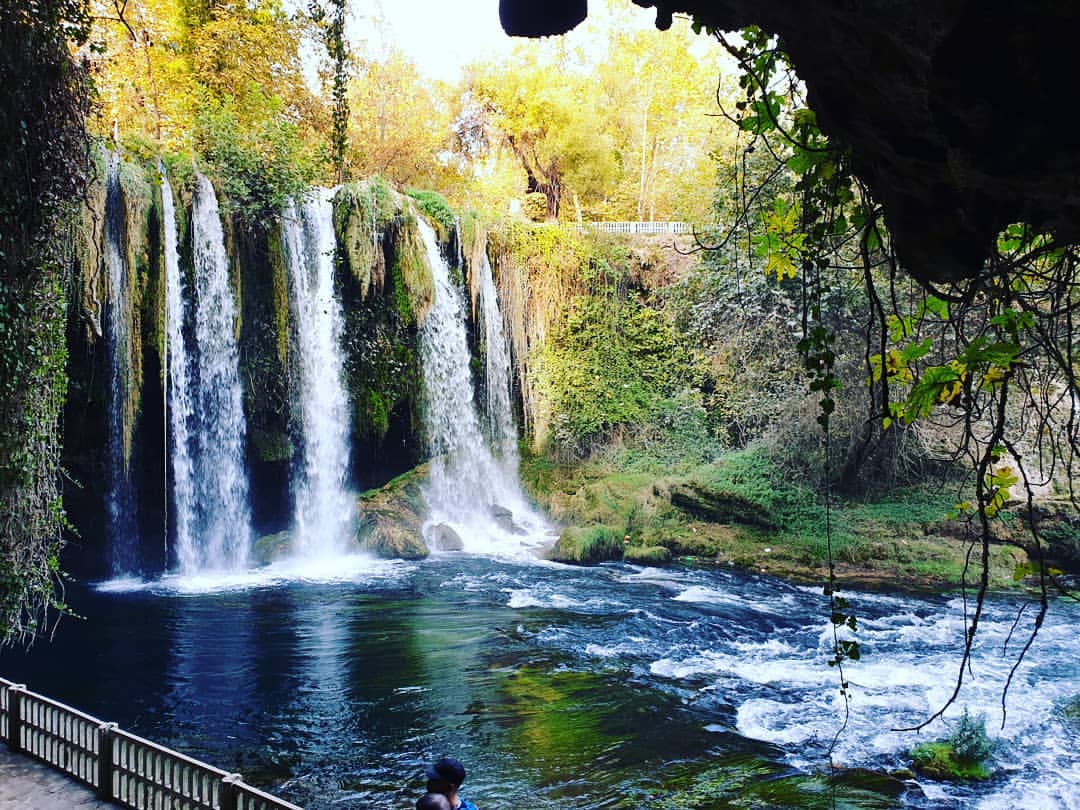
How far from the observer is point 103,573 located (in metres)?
14.1

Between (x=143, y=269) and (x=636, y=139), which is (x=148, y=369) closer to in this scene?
(x=143, y=269)

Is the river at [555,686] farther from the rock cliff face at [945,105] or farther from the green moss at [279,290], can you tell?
the rock cliff face at [945,105]

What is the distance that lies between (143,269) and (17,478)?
26.5 ft

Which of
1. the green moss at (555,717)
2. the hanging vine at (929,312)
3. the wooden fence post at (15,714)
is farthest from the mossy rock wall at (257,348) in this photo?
the hanging vine at (929,312)

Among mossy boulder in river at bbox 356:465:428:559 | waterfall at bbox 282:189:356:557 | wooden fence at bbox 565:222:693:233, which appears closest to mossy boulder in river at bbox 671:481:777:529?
mossy boulder in river at bbox 356:465:428:559

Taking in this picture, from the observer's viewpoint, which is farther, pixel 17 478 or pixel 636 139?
pixel 636 139

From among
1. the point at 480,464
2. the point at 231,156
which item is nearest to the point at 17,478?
the point at 231,156

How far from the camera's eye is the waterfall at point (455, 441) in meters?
17.8

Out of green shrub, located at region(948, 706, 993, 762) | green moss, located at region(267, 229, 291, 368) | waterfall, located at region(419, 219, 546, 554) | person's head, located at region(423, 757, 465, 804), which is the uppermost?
green moss, located at region(267, 229, 291, 368)

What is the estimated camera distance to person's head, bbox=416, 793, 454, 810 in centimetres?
338

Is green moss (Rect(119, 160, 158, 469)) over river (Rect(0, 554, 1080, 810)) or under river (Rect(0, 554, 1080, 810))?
over

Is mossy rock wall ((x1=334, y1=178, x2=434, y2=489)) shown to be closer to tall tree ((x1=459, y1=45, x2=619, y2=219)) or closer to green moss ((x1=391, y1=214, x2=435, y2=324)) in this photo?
green moss ((x1=391, y1=214, x2=435, y2=324))

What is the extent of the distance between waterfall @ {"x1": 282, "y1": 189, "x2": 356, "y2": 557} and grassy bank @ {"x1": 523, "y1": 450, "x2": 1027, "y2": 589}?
4.46 meters

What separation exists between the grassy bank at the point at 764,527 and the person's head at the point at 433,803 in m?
11.7
